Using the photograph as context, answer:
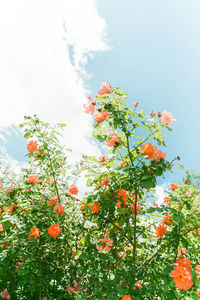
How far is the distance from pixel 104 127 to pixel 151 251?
1.70 meters

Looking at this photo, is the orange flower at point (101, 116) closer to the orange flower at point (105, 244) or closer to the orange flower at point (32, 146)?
the orange flower at point (32, 146)

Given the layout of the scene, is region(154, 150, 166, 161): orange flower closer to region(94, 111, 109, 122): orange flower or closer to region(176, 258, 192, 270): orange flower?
region(94, 111, 109, 122): orange flower

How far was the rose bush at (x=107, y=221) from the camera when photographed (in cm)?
170

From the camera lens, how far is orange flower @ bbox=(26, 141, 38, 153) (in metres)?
2.22

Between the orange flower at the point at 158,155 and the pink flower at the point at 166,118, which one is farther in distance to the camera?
the pink flower at the point at 166,118

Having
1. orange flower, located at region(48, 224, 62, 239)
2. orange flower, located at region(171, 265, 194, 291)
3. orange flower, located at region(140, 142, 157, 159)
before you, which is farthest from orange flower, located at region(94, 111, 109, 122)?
orange flower, located at region(171, 265, 194, 291)

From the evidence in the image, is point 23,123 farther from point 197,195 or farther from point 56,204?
point 197,195

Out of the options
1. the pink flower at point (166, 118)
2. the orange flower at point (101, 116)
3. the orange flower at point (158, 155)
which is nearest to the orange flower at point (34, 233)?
the orange flower at point (101, 116)

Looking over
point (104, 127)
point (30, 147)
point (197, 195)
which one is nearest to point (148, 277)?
point (197, 195)

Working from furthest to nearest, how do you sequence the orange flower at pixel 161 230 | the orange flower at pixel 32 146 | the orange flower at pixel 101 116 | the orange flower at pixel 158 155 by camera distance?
the orange flower at pixel 32 146 < the orange flower at pixel 161 230 < the orange flower at pixel 101 116 < the orange flower at pixel 158 155

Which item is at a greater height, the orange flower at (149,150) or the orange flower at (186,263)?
the orange flower at (149,150)

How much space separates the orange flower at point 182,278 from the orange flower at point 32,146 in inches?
75.4

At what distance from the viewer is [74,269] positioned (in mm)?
2188

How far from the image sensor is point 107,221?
2.11 meters
